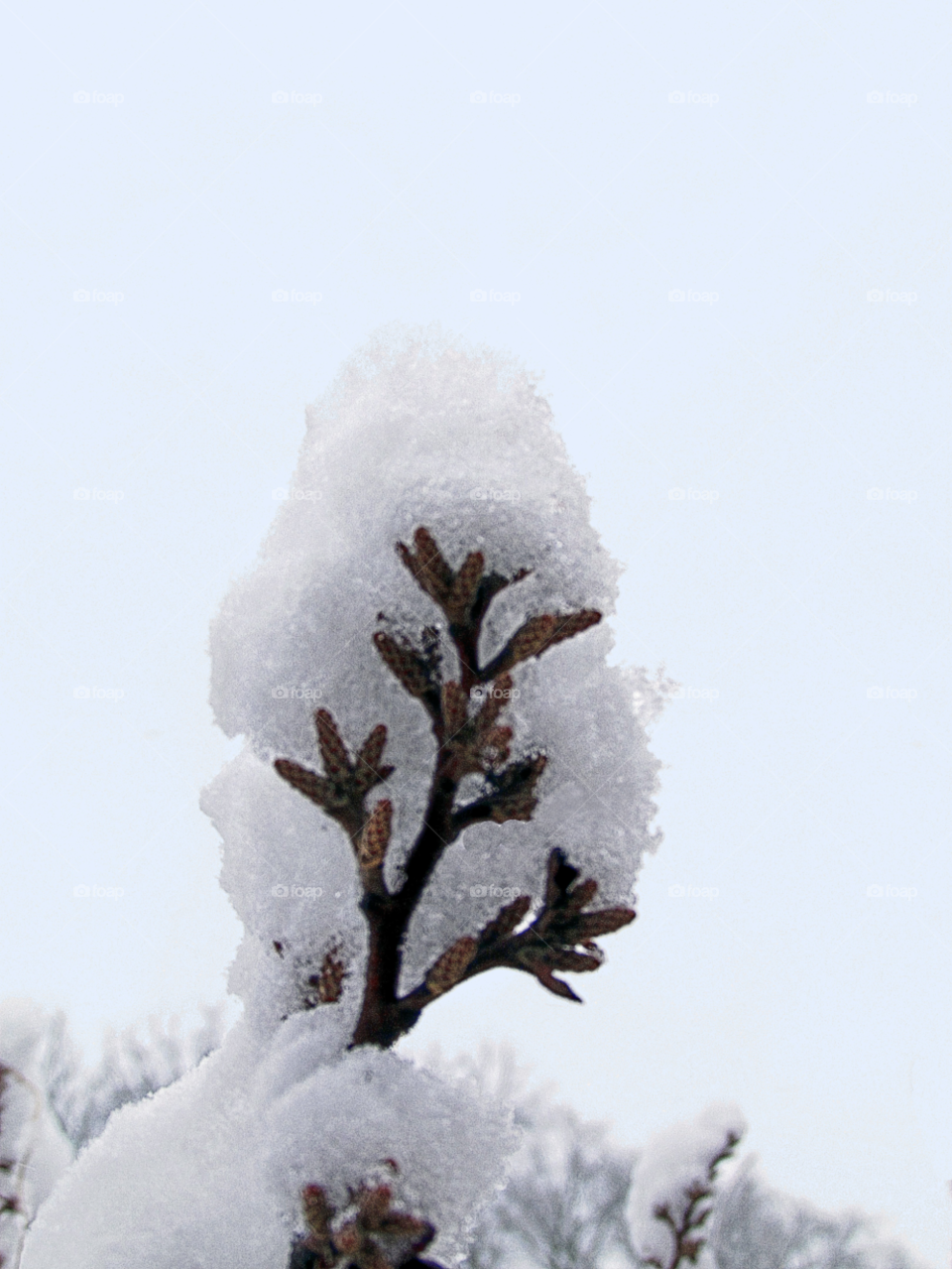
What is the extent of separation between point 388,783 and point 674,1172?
5.01 feet

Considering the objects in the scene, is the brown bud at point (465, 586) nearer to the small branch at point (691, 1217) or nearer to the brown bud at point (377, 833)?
the brown bud at point (377, 833)

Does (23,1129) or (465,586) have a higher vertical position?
(465,586)

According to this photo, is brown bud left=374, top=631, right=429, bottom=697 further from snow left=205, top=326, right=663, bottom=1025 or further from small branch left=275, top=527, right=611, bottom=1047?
snow left=205, top=326, right=663, bottom=1025

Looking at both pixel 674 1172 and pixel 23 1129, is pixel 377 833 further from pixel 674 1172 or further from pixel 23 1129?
pixel 674 1172

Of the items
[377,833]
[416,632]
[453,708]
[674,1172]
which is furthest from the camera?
[674,1172]

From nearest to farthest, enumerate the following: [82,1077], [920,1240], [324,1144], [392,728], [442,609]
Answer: [324,1144] → [442,609] → [392,728] → [920,1240] → [82,1077]

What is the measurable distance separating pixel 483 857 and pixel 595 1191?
39.1ft

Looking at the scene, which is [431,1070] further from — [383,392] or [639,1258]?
[383,392]

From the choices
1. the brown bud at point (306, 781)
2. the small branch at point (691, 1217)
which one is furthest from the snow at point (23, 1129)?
the small branch at point (691, 1217)

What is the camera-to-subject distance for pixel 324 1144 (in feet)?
5.86

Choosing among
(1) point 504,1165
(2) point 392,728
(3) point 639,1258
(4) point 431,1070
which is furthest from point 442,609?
(3) point 639,1258

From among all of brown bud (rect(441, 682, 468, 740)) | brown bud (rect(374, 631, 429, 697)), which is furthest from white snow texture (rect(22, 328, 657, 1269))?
brown bud (rect(441, 682, 468, 740))

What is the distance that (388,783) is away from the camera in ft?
7.00

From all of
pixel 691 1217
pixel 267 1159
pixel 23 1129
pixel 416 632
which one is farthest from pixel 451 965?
pixel 691 1217
